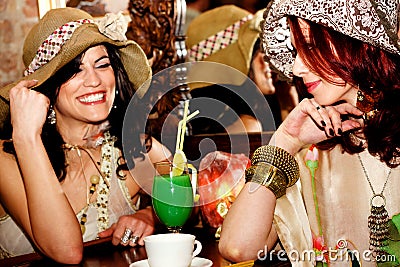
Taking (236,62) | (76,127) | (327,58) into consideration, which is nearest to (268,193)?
(327,58)

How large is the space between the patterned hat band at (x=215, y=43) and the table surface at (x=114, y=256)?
165 cm

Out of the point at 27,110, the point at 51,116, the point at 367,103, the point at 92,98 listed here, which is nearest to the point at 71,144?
the point at 51,116

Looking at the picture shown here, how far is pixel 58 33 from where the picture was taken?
2.61m

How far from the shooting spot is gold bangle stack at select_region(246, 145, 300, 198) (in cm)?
202

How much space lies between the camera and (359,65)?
1.85 meters

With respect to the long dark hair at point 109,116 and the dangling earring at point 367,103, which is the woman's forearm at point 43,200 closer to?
the long dark hair at point 109,116

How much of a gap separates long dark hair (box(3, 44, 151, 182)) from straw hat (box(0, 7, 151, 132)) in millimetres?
54

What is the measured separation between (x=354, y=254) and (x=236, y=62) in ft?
6.44

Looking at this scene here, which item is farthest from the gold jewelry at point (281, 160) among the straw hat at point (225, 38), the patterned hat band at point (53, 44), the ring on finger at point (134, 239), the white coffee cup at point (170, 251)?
the straw hat at point (225, 38)

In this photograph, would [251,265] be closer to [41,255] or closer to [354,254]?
[354,254]

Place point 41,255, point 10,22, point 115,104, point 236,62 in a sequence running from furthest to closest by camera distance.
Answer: point 236,62
point 10,22
point 115,104
point 41,255

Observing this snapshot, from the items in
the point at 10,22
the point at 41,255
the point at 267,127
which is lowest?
the point at 41,255

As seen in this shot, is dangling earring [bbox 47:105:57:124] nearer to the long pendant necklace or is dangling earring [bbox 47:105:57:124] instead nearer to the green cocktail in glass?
the green cocktail in glass

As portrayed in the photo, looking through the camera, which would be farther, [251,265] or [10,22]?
[10,22]
